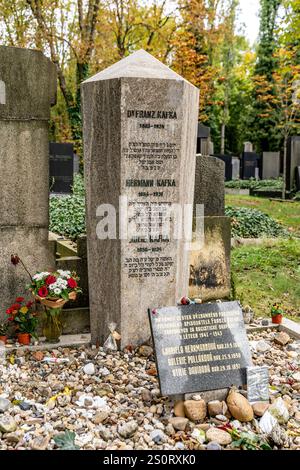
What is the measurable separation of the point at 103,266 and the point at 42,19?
53.9 ft

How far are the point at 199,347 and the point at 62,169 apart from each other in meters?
12.4

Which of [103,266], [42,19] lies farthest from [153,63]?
[42,19]

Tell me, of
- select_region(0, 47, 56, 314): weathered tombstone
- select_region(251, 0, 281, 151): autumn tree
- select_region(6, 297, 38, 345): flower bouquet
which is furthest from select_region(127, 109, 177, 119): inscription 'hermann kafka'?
select_region(251, 0, 281, 151): autumn tree

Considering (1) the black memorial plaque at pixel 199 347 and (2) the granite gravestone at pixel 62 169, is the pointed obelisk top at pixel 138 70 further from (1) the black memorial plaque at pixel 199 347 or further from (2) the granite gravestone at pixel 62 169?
(2) the granite gravestone at pixel 62 169

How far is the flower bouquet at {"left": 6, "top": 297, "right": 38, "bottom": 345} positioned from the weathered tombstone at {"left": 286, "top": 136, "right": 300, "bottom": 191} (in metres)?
16.5

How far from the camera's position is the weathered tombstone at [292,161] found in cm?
2061

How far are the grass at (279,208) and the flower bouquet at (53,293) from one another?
8.08m

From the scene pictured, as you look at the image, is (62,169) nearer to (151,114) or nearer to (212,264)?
(212,264)

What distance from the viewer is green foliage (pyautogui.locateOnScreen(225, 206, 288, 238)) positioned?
11648mm

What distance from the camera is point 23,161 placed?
5.24m

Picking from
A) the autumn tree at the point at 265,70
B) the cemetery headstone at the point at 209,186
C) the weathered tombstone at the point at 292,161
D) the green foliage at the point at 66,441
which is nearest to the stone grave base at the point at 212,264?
the cemetery headstone at the point at 209,186

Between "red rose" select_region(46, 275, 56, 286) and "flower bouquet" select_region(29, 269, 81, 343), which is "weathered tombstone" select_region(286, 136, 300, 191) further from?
"red rose" select_region(46, 275, 56, 286)
